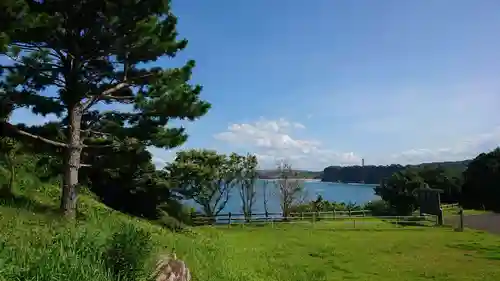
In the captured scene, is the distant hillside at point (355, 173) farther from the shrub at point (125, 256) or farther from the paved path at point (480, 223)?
the shrub at point (125, 256)

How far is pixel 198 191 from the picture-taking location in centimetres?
3056

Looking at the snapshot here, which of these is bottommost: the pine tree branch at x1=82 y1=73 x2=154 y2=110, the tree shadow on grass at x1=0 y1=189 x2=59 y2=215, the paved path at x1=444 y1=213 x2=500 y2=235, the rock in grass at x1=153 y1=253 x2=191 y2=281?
the paved path at x1=444 y1=213 x2=500 y2=235

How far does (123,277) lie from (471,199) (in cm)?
4375

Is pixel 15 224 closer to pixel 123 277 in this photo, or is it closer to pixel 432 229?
pixel 123 277

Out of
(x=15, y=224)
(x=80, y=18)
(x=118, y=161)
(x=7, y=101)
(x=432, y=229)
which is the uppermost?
(x=80, y=18)

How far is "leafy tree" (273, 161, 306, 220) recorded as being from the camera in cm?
3484

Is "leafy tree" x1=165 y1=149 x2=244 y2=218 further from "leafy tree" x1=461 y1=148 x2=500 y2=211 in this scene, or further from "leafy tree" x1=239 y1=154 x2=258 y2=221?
"leafy tree" x1=461 y1=148 x2=500 y2=211

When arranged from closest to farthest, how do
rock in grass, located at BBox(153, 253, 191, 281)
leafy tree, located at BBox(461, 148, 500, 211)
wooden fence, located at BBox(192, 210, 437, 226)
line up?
1. rock in grass, located at BBox(153, 253, 191, 281)
2. wooden fence, located at BBox(192, 210, 437, 226)
3. leafy tree, located at BBox(461, 148, 500, 211)

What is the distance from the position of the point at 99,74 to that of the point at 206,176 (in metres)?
18.0

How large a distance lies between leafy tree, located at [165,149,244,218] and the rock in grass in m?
20.7

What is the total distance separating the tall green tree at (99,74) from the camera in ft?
34.5

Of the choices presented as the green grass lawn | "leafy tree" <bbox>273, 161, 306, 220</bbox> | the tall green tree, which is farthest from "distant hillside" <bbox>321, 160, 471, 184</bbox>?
the tall green tree

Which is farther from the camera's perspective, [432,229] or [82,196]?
[432,229]

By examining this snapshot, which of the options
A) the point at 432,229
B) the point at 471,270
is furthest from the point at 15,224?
the point at 432,229
